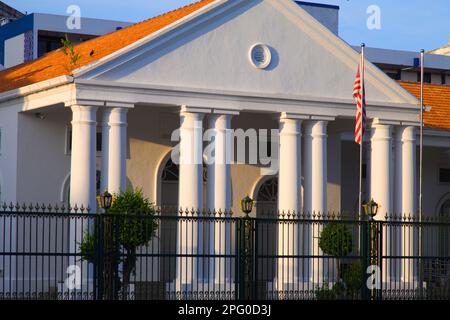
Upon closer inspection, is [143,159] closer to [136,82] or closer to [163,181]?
[163,181]

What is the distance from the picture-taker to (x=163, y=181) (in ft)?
116

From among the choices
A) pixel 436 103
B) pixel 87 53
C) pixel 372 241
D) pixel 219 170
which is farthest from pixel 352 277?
pixel 436 103

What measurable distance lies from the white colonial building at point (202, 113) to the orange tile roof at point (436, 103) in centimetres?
423

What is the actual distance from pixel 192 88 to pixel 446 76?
45.5 metres

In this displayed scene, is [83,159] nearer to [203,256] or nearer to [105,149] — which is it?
[105,149]

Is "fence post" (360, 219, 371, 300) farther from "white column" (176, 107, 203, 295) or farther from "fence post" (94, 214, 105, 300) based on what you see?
"white column" (176, 107, 203, 295)

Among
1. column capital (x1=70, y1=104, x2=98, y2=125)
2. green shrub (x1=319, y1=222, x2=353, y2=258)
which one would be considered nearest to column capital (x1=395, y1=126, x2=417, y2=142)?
green shrub (x1=319, y1=222, x2=353, y2=258)

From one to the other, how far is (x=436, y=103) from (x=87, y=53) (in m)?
13.1

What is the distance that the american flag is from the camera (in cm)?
3203

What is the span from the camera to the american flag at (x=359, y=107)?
32031mm

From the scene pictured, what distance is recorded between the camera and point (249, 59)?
3322cm

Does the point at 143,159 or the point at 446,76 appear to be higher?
the point at 446,76
